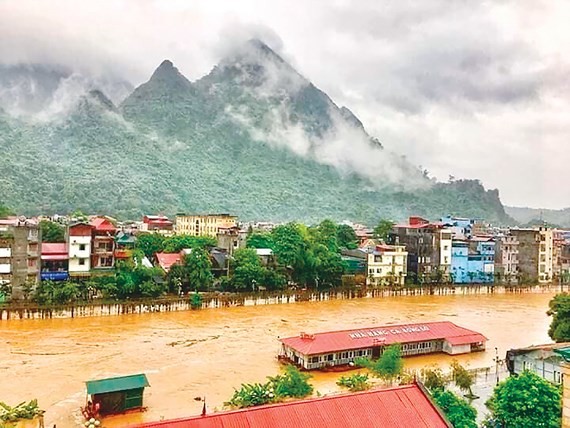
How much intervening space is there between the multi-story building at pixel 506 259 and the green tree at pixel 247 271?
2876cm

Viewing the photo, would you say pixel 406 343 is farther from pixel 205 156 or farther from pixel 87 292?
pixel 205 156

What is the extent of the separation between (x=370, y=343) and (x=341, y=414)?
1705 cm

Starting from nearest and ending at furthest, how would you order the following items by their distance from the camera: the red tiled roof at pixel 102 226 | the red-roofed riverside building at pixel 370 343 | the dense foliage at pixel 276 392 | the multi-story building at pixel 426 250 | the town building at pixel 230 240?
1. the dense foliage at pixel 276 392
2. the red-roofed riverside building at pixel 370 343
3. the red tiled roof at pixel 102 226
4. the town building at pixel 230 240
5. the multi-story building at pixel 426 250

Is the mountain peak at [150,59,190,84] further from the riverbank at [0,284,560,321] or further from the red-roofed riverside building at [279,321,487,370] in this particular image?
the red-roofed riverside building at [279,321,487,370]

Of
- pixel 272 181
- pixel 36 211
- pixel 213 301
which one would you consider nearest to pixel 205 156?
pixel 272 181

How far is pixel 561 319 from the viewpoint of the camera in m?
26.4

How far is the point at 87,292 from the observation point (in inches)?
1559

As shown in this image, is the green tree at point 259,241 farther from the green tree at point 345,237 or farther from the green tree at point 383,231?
the green tree at point 383,231

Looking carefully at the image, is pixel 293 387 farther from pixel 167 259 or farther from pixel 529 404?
pixel 167 259

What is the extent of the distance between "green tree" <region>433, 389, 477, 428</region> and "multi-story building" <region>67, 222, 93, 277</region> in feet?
107

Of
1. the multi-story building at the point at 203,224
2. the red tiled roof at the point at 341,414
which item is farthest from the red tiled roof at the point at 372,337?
the multi-story building at the point at 203,224

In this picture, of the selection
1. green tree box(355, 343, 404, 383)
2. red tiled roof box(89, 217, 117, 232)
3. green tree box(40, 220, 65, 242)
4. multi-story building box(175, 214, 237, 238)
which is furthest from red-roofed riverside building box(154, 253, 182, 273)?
multi-story building box(175, 214, 237, 238)

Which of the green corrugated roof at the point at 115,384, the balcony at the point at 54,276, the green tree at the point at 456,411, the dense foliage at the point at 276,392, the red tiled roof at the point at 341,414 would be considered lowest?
the green corrugated roof at the point at 115,384

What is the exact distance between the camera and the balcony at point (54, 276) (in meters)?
40.6
